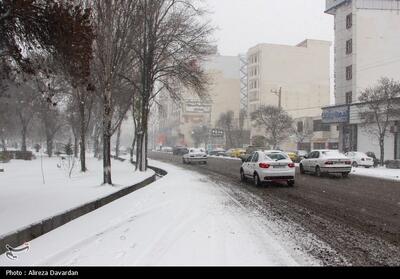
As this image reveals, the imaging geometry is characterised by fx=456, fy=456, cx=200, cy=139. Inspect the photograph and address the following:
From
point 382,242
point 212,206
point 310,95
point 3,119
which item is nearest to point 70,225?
point 212,206

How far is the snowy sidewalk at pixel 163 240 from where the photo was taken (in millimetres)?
6727

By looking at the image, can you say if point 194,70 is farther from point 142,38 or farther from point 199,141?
point 199,141

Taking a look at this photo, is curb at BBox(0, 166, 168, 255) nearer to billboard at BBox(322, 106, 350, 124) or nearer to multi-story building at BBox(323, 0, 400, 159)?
billboard at BBox(322, 106, 350, 124)

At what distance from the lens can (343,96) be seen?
5541cm

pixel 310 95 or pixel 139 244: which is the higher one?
pixel 310 95

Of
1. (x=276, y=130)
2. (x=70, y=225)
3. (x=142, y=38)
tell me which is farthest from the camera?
(x=276, y=130)

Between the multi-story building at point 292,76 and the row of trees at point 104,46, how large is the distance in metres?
70.6

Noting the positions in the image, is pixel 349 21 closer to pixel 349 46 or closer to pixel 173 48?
pixel 349 46

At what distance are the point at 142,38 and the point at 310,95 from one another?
292ft

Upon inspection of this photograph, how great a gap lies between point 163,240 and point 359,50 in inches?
1996

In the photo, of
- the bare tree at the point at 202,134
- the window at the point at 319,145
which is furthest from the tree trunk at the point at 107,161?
the bare tree at the point at 202,134

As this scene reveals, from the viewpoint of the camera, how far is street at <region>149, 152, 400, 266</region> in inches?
289

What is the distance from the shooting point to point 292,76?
110 meters

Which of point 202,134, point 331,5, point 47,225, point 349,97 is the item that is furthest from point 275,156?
point 202,134
